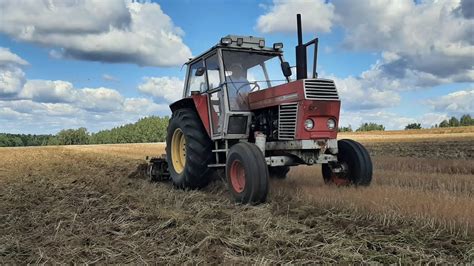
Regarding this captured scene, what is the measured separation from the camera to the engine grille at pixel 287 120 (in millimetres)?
6836

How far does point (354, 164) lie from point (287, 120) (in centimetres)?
140

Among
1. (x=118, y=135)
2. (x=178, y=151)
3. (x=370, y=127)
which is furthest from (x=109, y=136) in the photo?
(x=178, y=151)

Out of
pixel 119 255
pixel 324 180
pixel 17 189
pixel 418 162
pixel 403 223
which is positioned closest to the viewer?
pixel 119 255

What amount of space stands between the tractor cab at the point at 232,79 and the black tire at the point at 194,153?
0.27 meters

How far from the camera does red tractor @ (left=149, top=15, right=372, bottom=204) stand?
Result: 22.0 ft

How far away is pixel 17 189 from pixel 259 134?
494 cm

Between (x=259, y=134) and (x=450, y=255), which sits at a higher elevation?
(x=259, y=134)

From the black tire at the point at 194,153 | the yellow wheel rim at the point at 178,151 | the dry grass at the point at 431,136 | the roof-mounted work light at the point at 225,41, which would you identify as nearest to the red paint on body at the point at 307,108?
the roof-mounted work light at the point at 225,41

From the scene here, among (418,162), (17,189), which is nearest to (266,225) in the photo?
(17,189)

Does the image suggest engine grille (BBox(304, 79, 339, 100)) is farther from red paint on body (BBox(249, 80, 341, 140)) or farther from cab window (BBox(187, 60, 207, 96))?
cab window (BBox(187, 60, 207, 96))

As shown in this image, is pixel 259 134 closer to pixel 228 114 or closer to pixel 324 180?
pixel 228 114

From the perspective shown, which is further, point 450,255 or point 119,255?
point 119,255

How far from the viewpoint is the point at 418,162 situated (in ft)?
39.4

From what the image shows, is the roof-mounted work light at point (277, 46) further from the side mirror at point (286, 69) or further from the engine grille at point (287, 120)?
the engine grille at point (287, 120)
